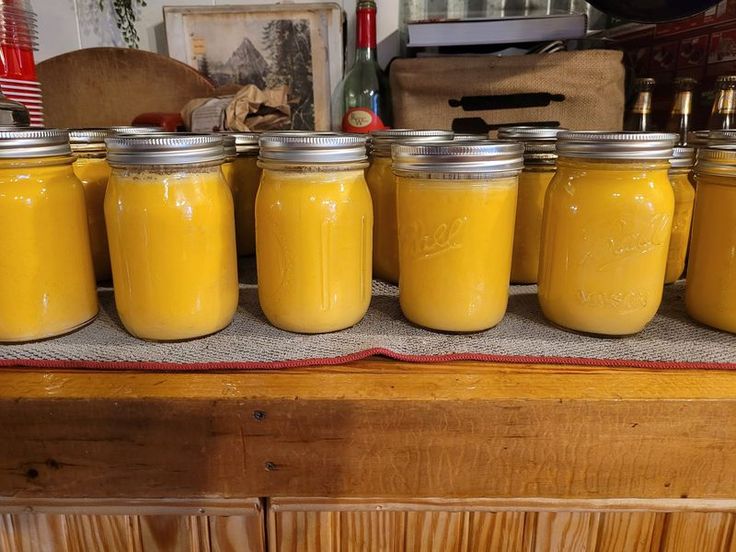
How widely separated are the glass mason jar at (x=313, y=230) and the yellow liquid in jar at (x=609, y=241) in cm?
23

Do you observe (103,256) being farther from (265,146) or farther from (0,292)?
(265,146)

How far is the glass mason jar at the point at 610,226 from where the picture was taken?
2.03ft

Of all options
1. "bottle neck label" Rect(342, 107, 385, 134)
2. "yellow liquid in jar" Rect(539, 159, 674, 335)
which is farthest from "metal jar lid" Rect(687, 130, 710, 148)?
"bottle neck label" Rect(342, 107, 385, 134)

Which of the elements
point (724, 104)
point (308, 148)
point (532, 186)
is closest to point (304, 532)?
point (308, 148)

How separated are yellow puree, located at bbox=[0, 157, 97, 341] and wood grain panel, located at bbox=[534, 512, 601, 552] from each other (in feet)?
1.91

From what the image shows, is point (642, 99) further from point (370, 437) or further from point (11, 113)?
point (11, 113)

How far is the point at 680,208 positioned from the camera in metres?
0.81

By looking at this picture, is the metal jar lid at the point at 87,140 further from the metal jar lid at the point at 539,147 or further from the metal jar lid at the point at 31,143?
the metal jar lid at the point at 539,147

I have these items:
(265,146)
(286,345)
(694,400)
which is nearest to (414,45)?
(265,146)

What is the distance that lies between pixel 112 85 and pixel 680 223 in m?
1.49

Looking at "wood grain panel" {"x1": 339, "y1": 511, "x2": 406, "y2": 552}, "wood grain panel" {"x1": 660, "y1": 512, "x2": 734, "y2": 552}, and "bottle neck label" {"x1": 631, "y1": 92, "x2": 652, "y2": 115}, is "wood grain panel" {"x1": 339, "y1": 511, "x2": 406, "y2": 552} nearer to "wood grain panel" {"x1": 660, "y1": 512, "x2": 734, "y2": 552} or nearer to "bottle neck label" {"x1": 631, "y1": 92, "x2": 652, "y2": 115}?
"wood grain panel" {"x1": 660, "y1": 512, "x2": 734, "y2": 552}

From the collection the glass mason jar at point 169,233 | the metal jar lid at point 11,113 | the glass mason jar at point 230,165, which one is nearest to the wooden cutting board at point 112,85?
the metal jar lid at point 11,113

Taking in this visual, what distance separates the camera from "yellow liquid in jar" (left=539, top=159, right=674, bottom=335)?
0.63 meters

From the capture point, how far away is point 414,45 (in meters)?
1.45
